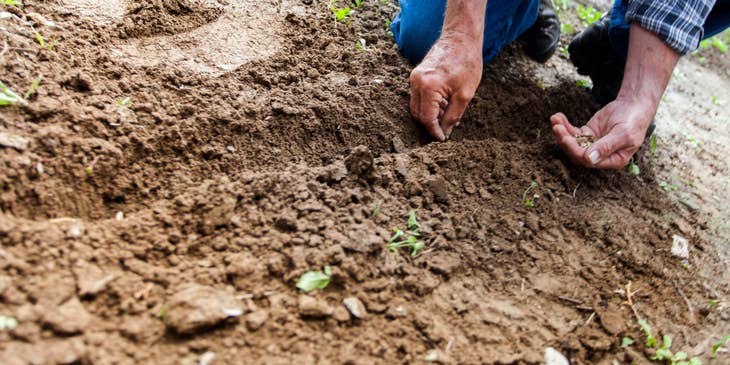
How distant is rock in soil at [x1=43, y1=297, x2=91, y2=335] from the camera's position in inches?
38.9

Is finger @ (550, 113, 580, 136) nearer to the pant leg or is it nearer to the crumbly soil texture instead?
the crumbly soil texture

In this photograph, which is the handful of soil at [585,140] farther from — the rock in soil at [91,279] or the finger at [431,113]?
the rock in soil at [91,279]

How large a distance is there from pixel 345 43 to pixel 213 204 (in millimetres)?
1244

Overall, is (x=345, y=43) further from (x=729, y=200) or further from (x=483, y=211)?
(x=729, y=200)

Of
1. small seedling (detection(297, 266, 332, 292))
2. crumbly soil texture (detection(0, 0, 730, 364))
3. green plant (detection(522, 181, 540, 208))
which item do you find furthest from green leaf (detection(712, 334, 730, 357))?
small seedling (detection(297, 266, 332, 292))

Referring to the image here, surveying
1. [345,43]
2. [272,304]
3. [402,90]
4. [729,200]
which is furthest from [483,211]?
[729,200]

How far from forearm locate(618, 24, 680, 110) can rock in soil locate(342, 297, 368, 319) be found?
1.63 m

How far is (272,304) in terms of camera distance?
1.18 m

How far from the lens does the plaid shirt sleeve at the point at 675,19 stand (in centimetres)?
205

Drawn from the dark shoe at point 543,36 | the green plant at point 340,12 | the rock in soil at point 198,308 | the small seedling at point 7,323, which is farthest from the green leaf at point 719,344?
the green plant at point 340,12

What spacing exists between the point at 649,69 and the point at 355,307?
1.78 m

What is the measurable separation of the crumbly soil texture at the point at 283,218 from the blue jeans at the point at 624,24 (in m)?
0.74

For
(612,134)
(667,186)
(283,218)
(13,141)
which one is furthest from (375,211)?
(667,186)

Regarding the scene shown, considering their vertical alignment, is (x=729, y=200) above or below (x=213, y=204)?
below
